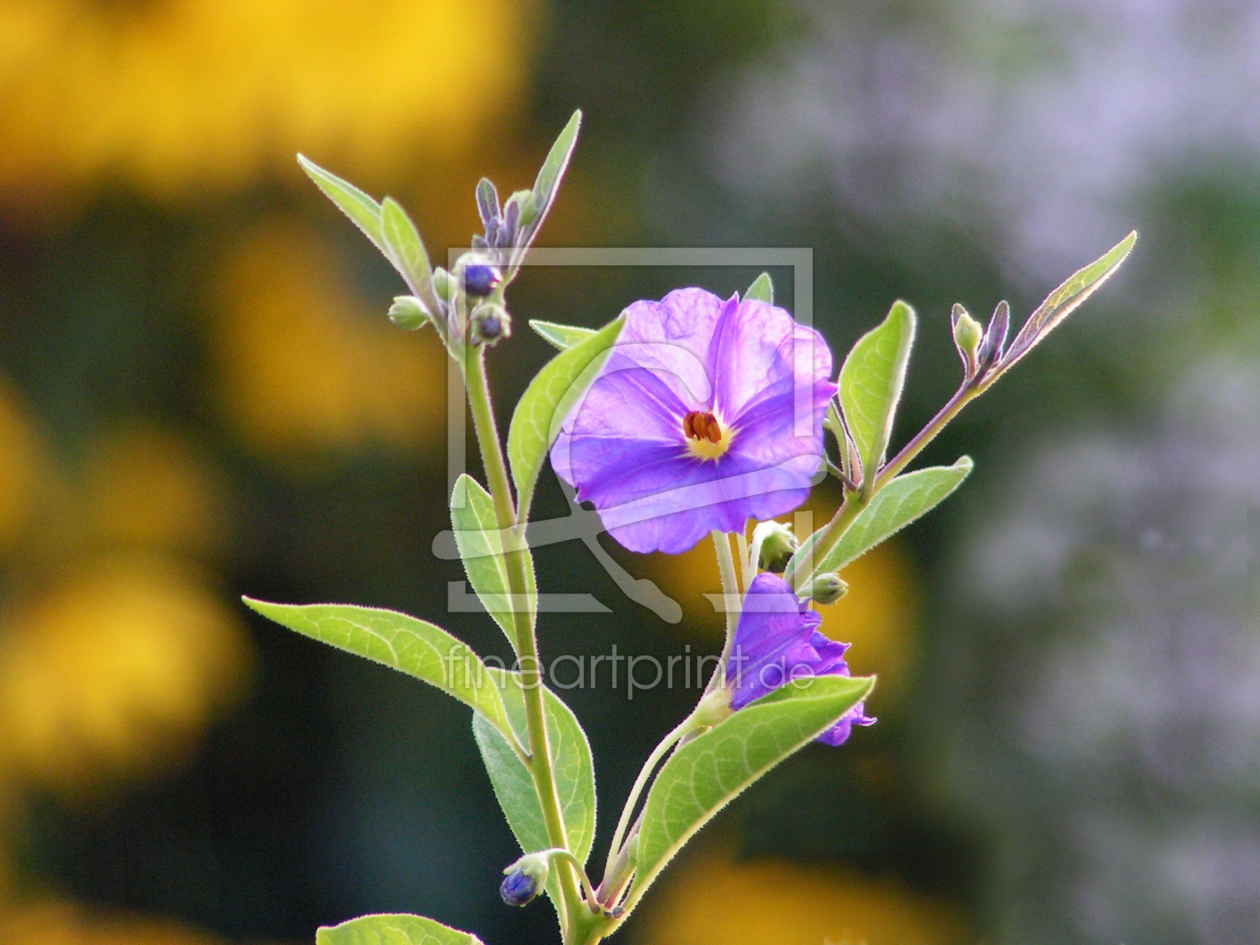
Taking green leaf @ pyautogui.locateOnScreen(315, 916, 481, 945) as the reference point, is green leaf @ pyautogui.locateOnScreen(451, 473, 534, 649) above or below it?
above

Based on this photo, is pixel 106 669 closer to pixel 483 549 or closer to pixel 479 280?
pixel 483 549

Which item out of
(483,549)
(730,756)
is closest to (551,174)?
(483,549)

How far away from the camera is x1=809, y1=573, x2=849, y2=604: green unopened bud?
0.77 m

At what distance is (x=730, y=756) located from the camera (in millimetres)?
707

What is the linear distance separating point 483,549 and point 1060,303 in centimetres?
45

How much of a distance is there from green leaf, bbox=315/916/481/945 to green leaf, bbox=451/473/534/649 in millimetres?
210

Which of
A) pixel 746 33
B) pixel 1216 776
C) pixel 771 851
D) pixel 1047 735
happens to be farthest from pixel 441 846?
pixel 746 33

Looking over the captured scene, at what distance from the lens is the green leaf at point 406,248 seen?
0.65 m

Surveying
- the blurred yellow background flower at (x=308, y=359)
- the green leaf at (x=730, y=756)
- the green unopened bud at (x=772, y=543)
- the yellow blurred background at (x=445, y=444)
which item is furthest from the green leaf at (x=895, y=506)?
the blurred yellow background flower at (x=308, y=359)

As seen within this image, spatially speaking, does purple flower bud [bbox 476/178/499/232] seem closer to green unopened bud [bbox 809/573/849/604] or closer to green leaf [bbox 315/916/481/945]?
green unopened bud [bbox 809/573/849/604]

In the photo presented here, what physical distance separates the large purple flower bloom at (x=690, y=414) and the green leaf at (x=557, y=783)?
0.58ft

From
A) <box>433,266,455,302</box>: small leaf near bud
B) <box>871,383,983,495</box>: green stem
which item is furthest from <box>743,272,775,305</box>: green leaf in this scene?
<box>433,266,455,302</box>: small leaf near bud

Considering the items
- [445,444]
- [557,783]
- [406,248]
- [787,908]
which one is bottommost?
[787,908]

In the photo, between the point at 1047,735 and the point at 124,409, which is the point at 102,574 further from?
the point at 1047,735
